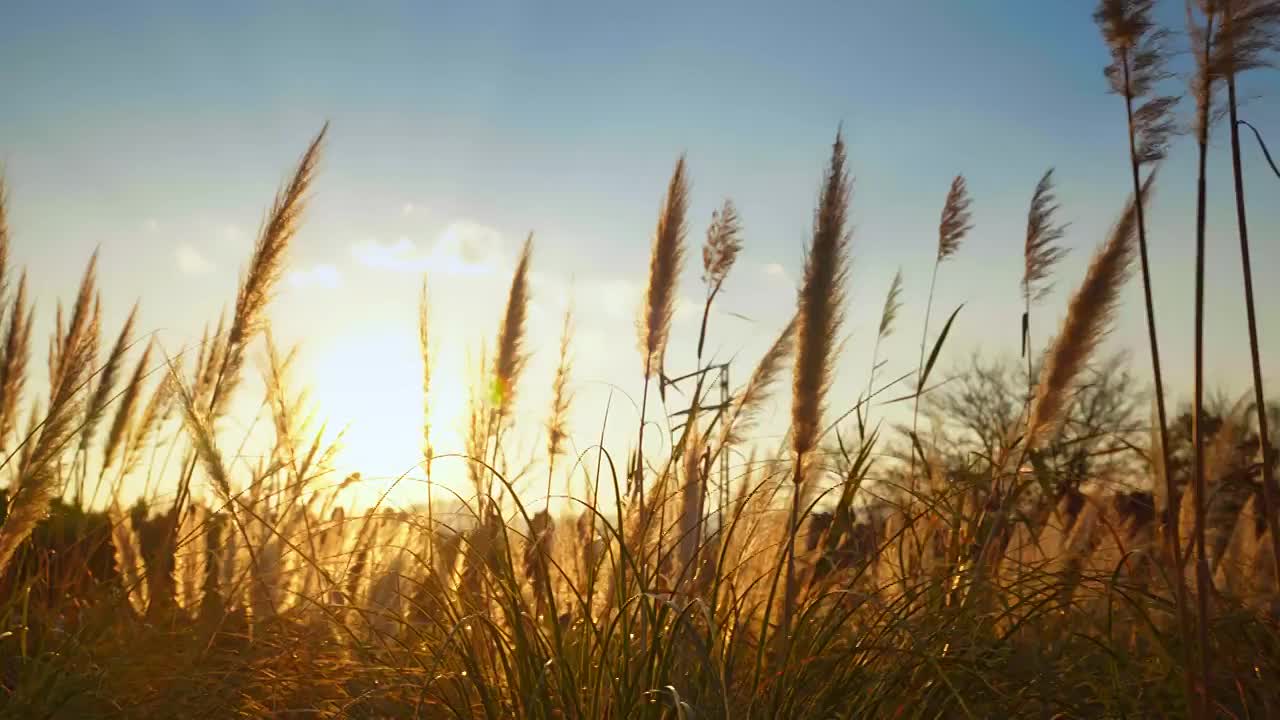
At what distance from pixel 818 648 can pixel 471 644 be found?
2.96 ft

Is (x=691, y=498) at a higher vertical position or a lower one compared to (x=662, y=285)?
lower

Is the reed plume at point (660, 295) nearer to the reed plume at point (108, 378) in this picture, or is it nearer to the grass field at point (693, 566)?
the grass field at point (693, 566)

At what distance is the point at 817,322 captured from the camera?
107 inches

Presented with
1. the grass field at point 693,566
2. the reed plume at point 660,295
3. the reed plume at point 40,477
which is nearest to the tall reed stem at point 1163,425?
the grass field at point 693,566

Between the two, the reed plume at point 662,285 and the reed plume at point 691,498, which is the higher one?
the reed plume at point 662,285

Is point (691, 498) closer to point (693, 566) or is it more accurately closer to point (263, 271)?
point (693, 566)

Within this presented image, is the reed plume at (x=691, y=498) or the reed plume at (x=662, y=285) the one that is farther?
the reed plume at (x=662, y=285)

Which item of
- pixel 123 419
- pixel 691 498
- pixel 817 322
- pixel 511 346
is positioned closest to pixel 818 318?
pixel 817 322

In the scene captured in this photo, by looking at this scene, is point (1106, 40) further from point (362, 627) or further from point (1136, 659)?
point (362, 627)

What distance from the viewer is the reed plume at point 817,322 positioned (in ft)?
8.90

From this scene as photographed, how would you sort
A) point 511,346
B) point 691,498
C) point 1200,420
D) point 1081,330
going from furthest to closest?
point 511,346, point 691,498, point 1081,330, point 1200,420

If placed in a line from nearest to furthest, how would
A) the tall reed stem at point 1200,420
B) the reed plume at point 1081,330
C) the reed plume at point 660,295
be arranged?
1. the tall reed stem at point 1200,420
2. the reed plume at point 1081,330
3. the reed plume at point 660,295

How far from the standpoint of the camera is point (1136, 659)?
2.94 meters

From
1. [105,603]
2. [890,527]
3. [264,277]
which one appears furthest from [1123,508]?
[105,603]
